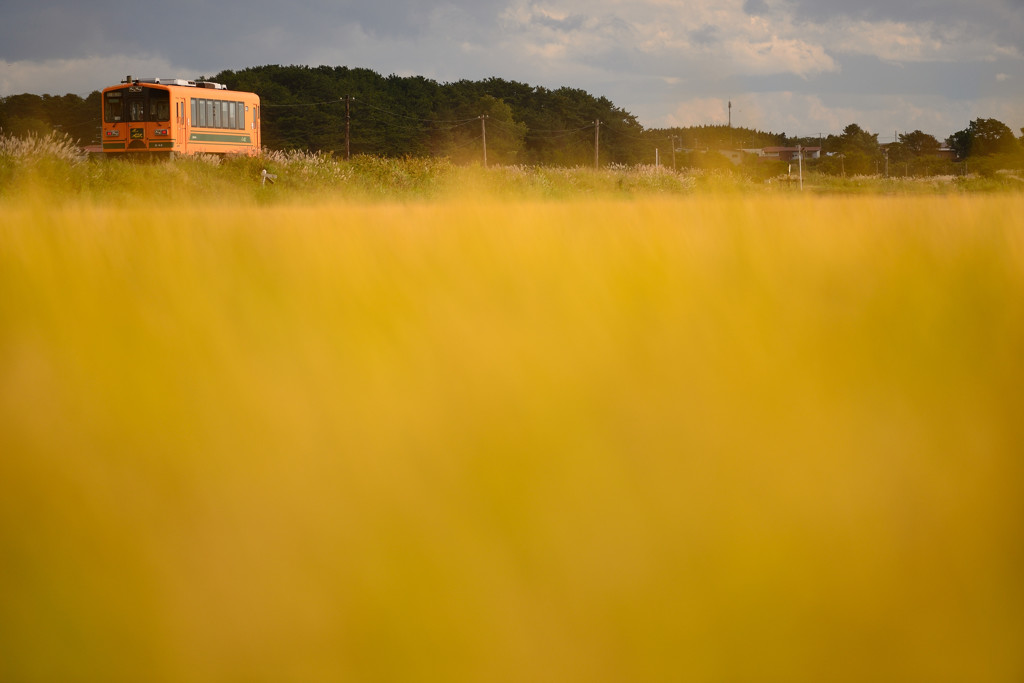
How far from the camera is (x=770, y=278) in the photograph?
254 centimetres

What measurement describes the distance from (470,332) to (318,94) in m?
44.1

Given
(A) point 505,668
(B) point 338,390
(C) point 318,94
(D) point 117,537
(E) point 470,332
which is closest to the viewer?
(A) point 505,668

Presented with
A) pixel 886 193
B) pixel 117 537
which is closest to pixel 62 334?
pixel 117 537

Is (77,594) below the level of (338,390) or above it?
below

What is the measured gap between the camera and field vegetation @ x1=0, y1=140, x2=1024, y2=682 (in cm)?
114

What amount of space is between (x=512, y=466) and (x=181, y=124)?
745 inches

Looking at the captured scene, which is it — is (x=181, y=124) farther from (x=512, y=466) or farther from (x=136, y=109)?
(x=512, y=466)

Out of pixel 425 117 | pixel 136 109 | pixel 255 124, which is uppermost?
pixel 425 117

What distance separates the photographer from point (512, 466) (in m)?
1.51

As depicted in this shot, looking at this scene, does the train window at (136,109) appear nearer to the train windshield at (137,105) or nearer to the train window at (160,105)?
the train windshield at (137,105)

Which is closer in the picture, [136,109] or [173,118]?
[173,118]

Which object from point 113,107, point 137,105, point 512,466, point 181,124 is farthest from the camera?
point 113,107

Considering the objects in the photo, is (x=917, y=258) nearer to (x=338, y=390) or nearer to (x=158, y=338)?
(x=338, y=390)

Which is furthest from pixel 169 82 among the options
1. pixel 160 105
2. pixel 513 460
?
pixel 513 460
